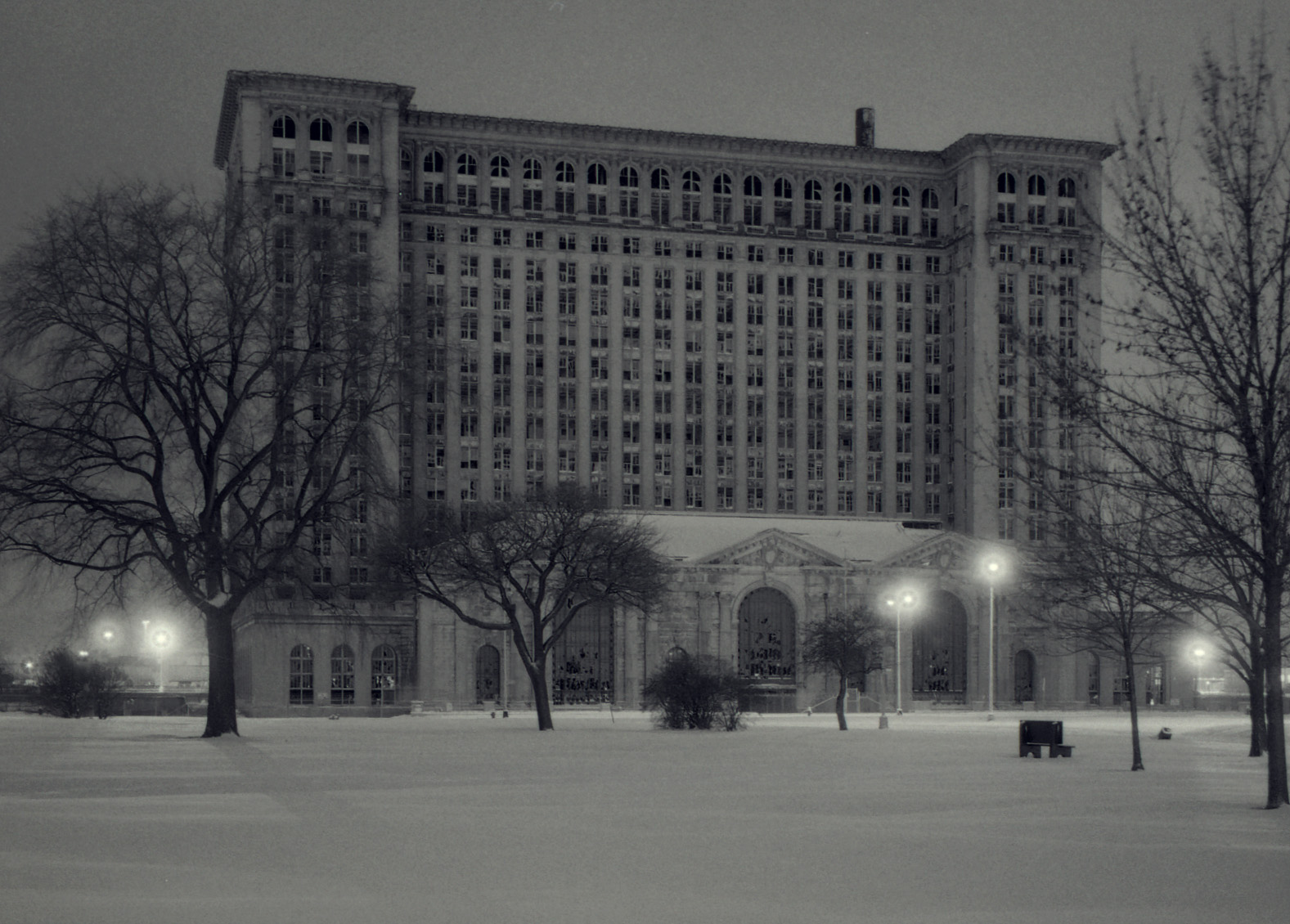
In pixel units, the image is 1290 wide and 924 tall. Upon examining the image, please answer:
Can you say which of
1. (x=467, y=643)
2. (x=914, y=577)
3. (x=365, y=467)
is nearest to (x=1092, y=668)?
(x=914, y=577)

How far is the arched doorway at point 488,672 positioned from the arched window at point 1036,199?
208ft

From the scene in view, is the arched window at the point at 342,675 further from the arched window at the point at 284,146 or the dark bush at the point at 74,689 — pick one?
the dark bush at the point at 74,689

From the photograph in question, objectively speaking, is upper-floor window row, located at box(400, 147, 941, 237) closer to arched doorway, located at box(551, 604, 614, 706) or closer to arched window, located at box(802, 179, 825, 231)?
arched window, located at box(802, 179, 825, 231)

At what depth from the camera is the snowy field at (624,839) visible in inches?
666

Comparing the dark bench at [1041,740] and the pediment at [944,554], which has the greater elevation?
the pediment at [944,554]

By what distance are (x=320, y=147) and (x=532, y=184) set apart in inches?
732

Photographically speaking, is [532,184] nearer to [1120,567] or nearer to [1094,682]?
[1094,682]

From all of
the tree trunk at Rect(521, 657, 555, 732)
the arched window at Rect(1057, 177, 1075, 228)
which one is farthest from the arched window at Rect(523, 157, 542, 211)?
the tree trunk at Rect(521, 657, 555, 732)

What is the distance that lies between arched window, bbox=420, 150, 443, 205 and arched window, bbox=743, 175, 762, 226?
89.1ft

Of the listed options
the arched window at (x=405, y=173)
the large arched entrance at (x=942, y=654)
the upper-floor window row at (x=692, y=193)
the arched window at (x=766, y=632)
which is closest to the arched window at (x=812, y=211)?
the upper-floor window row at (x=692, y=193)

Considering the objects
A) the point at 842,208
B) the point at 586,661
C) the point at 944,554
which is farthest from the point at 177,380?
the point at 842,208

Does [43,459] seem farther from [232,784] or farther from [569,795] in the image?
[569,795]

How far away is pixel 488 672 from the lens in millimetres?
122500

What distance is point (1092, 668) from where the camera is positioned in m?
133
